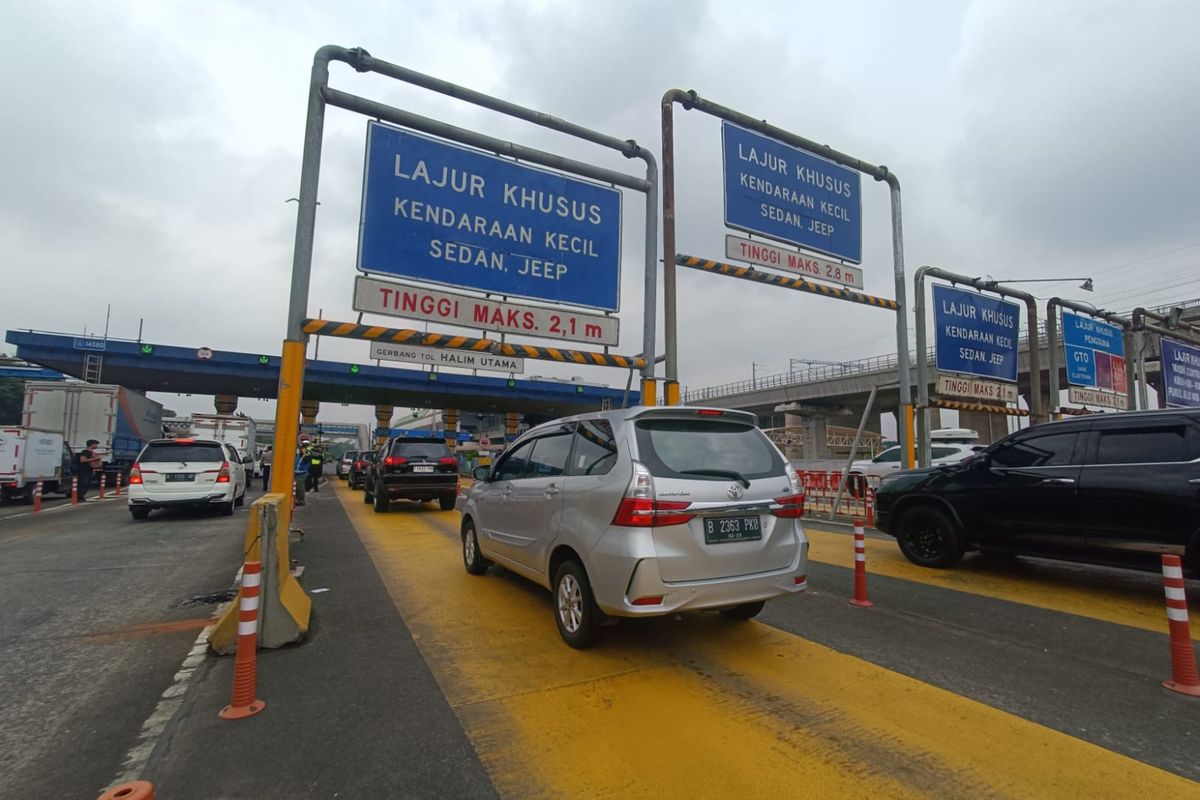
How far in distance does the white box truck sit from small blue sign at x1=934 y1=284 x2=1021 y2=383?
25127mm

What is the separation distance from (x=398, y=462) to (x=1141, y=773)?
1287 centimetres

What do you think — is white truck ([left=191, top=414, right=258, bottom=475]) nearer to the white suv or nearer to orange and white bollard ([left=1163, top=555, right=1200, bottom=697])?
the white suv

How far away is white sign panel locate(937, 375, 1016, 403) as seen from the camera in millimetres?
12391

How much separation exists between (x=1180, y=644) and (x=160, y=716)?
6.22m

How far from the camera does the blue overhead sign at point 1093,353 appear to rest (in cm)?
1555

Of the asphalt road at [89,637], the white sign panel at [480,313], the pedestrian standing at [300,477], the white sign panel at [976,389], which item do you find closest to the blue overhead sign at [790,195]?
the white sign panel at [480,313]

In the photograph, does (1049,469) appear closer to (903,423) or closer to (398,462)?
(903,423)

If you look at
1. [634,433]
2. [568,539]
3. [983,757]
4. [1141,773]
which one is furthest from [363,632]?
[1141,773]

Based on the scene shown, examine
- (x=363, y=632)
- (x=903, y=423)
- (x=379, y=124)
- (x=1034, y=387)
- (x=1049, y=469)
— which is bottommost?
(x=363, y=632)

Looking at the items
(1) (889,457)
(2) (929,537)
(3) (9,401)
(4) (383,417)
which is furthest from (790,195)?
(3) (9,401)

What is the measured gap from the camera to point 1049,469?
600cm

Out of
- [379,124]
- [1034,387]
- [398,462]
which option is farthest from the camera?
[1034,387]

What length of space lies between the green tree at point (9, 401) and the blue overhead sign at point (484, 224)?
72.5m

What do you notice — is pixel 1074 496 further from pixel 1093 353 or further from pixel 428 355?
pixel 1093 353
